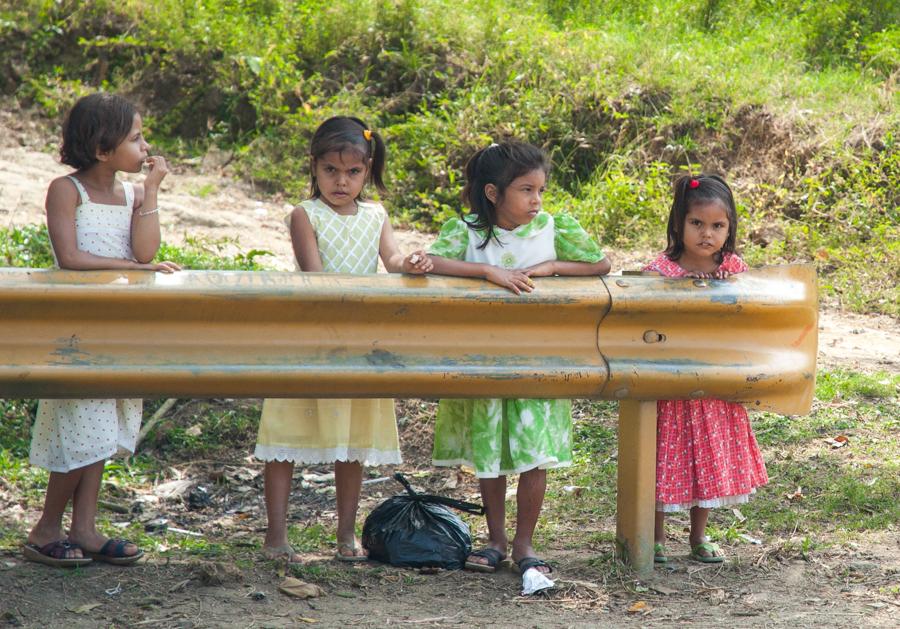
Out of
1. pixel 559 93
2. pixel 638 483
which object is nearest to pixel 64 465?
pixel 638 483

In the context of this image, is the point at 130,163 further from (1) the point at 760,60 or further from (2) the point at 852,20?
(2) the point at 852,20

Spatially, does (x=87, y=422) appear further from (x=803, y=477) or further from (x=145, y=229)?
(x=803, y=477)

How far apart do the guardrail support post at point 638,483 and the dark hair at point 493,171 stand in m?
0.84

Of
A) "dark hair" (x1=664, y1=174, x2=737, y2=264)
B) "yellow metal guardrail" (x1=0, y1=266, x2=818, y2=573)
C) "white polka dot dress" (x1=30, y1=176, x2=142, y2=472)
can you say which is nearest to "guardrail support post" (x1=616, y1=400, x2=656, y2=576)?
"yellow metal guardrail" (x1=0, y1=266, x2=818, y2=573)

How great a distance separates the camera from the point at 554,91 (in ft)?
32.2

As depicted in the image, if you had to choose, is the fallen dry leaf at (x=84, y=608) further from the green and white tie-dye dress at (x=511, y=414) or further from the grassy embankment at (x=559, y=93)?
the grassy embankment at (x=559, y=93)

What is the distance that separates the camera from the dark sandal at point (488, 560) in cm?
399

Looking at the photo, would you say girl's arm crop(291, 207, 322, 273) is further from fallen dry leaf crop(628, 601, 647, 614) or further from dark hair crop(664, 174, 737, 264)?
fallen dry leaf crop(628, 601, 647, 614)

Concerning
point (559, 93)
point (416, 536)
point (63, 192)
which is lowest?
point (416, 536)

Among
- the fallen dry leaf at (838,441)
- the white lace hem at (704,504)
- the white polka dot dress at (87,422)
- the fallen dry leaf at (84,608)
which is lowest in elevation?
the fallen dry leaf at (84,608)

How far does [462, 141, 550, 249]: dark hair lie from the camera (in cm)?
414

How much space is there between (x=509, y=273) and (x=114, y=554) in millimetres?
1604

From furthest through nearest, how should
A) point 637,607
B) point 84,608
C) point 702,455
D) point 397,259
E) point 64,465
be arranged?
point 397,259 → point 702,455 → point 64,465 → point 637,607 → point 84,608

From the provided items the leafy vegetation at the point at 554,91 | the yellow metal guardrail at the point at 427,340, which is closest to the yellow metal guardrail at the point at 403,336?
the yellow metal guardrail at the point at 427,340
